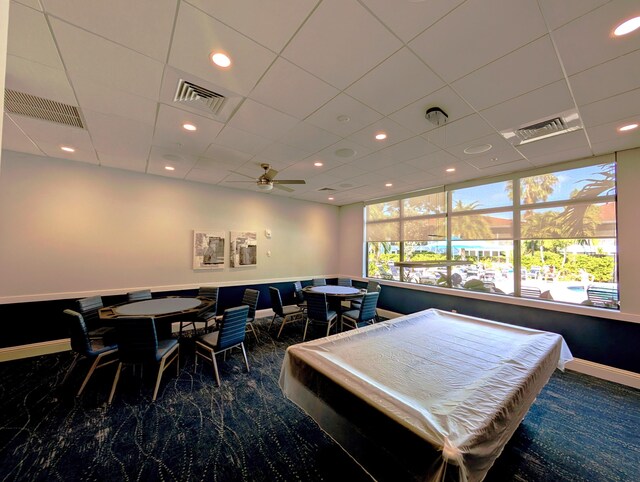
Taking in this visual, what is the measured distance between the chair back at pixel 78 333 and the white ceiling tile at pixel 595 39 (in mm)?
4677

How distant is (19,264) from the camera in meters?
3.67

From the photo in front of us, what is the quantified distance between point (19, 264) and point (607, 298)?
27.2ft

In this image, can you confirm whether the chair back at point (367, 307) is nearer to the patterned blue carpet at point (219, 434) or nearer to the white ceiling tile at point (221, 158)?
the patterned blue carpet at point (219, 434)

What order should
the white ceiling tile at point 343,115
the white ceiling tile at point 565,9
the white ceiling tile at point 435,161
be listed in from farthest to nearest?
the white ceiling tile at point 435,161 → the white ceiling tile at point 343,115 → the white ceiling tile at point 565,9

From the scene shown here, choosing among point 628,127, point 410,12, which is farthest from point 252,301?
point 628,127

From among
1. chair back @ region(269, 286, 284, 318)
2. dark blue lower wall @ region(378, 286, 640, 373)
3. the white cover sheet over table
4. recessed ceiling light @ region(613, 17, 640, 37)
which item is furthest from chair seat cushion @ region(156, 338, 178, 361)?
dark blue lower wall @ region(378, 286, 640, 373)

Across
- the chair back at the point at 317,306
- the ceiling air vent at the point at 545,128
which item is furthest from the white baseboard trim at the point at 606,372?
the chair back at the point at 317,306

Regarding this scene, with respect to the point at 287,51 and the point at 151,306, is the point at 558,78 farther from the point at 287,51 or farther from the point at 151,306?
the point at 151,306

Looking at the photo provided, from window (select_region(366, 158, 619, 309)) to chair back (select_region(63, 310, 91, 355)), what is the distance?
11.0 feet

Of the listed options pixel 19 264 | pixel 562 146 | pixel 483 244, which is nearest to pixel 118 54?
pixel 19 264

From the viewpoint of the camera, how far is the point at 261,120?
2666mm

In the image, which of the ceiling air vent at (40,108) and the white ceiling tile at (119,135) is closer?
the ceiling air vent at (40,108)

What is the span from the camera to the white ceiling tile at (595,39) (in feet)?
4.86

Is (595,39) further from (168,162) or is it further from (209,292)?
(209,292)
